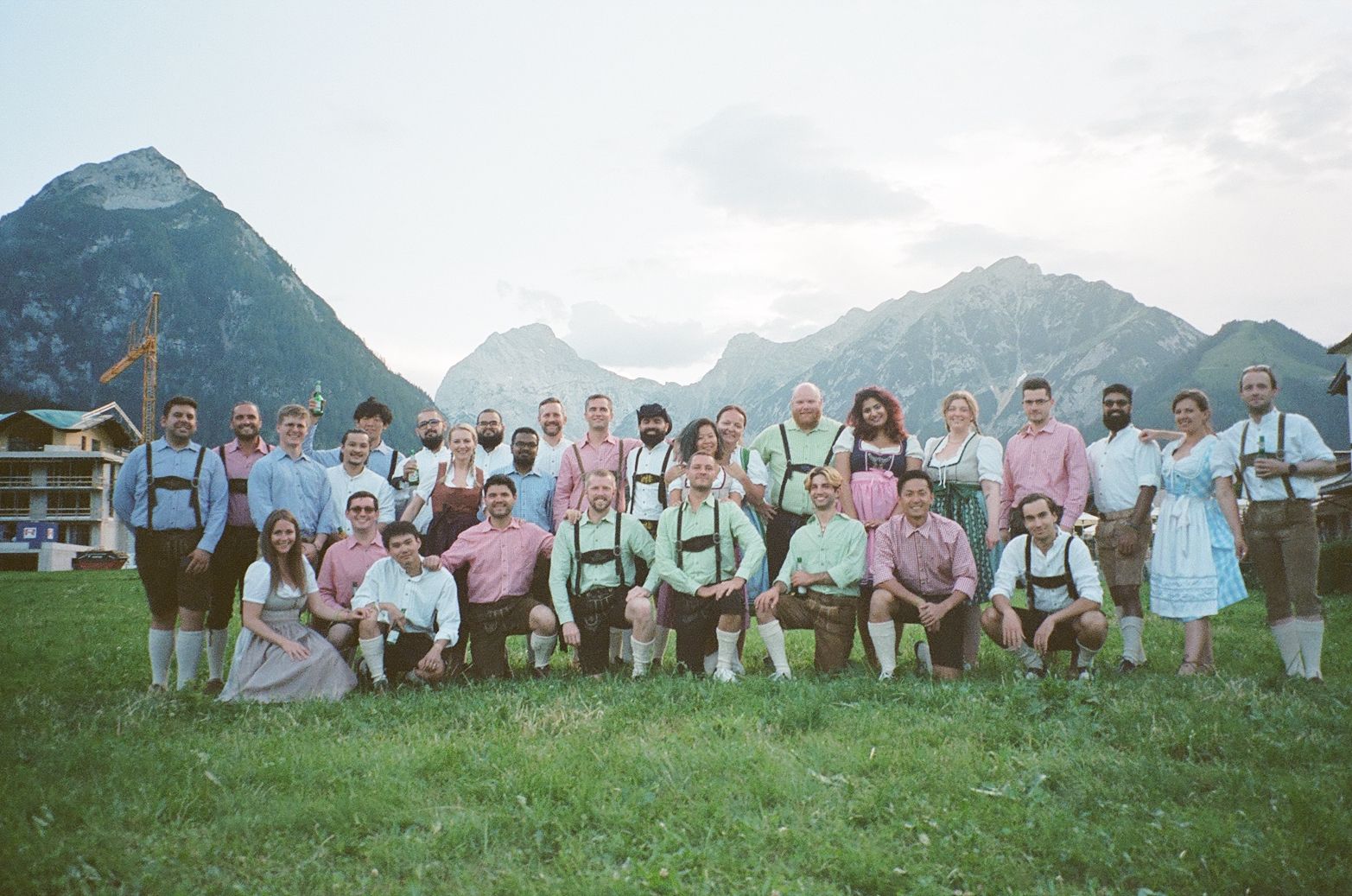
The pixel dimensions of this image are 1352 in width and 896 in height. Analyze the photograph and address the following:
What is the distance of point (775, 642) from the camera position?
845 cm

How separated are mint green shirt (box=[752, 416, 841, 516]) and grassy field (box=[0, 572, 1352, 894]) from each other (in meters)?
2.43

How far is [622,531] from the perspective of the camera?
8.97 meters

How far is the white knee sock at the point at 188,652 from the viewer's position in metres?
8.48

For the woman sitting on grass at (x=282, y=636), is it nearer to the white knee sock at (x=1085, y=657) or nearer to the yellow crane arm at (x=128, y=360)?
the white knee sock at (x=1085, y=657)

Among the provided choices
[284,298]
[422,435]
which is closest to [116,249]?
[284,298]

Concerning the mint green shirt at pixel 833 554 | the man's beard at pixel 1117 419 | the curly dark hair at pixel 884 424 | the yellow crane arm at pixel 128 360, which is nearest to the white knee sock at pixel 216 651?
the mint green shirt at pixel 833 554

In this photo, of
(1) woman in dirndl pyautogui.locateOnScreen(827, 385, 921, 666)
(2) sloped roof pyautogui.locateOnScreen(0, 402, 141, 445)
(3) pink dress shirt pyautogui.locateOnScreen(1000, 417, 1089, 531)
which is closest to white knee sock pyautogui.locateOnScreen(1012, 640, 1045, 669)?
(3) pink dress shirt pyautogui.locateOnScreen(1000, 417, 1089, 531)

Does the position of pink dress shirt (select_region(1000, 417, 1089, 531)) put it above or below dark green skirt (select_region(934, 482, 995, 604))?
above

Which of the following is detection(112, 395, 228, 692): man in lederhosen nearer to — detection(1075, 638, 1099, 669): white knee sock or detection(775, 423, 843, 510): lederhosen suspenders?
detection(775, 423, 843, 510): lederhosen suspenders

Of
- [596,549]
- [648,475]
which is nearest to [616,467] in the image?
[648,475]

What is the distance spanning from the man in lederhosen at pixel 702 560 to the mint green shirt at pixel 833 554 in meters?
0.36

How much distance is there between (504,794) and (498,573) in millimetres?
4043

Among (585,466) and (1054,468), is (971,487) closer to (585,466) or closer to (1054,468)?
(1054,468)

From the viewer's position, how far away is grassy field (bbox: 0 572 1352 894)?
4.20 metres
